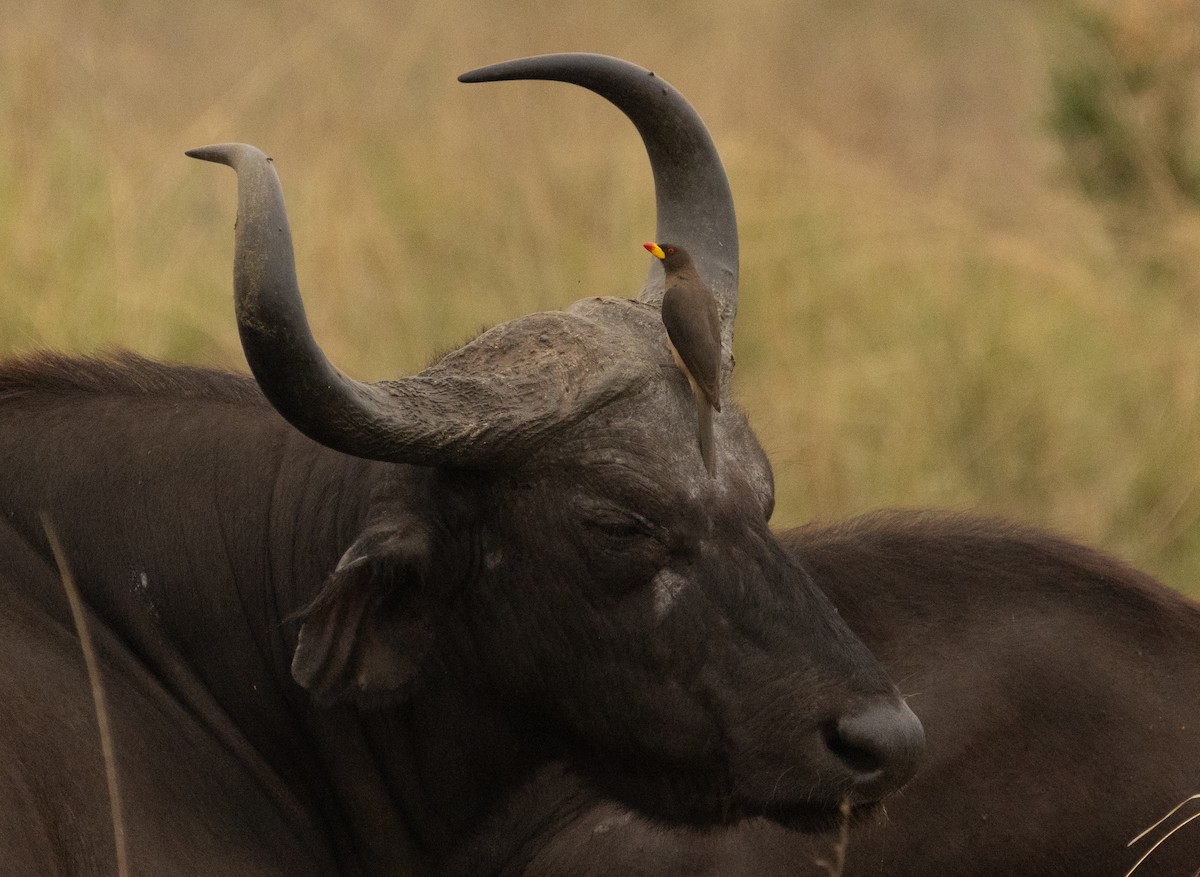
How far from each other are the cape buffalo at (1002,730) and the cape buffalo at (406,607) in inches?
18.0

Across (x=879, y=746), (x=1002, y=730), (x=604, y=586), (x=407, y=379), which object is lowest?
(x=1002, y=730)

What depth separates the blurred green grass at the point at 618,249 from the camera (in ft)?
31.7

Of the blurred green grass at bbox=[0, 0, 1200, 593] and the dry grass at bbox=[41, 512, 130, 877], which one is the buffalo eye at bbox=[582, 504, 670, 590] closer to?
the dry grass at bbox=[41, 512, 130, 877]

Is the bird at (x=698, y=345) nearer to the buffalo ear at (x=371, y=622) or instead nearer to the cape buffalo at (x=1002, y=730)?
the buffalo ear at (x=371, y=622)

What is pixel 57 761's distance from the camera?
4285mm

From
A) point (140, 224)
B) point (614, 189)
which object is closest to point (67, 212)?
point (140, 224)

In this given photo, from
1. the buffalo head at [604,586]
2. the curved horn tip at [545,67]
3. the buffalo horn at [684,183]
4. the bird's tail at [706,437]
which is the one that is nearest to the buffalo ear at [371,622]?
the buffalo head at [604,586]

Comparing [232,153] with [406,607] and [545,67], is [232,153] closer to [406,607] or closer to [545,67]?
[545,67]

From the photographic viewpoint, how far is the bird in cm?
446

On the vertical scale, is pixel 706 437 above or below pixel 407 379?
below

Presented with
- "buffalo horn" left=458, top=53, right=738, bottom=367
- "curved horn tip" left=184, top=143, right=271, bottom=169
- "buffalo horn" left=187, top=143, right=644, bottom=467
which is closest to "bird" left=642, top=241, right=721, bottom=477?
"buffalo horn" left=187, top=143, right=644, bottom=467

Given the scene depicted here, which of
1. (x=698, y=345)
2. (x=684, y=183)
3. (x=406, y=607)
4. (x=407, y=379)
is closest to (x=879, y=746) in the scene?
(x=698, y=345)

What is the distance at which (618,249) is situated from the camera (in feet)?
37.6

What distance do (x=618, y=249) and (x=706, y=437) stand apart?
23.2 feet
